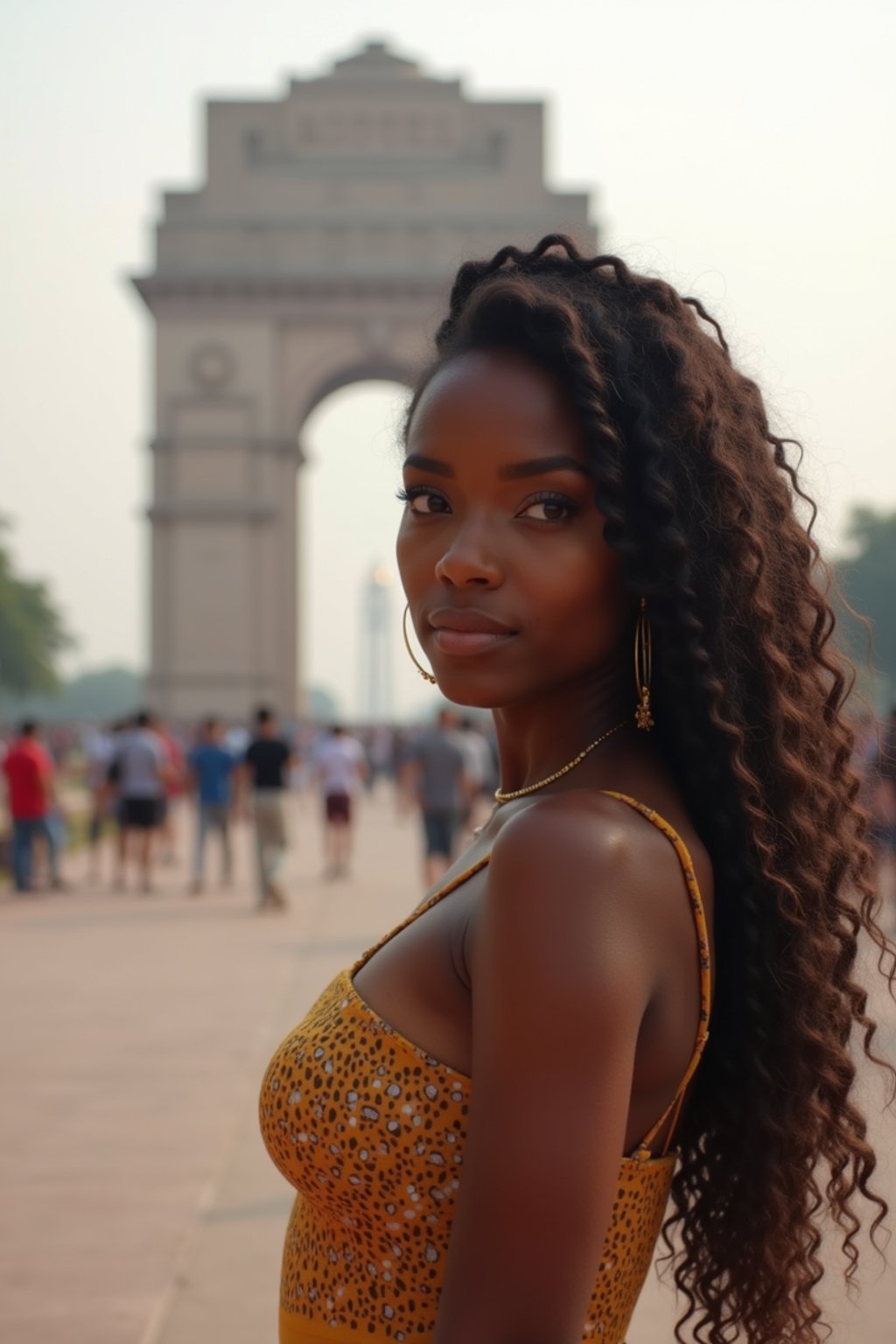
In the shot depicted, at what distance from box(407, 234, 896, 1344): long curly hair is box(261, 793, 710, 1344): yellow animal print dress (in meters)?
0.10

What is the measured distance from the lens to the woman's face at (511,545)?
5.33ft

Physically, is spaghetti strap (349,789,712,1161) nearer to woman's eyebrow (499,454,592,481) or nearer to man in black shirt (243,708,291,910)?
woman's eyebrow (499,454,592,481)

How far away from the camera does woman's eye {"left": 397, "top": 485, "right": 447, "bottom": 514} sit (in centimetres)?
171

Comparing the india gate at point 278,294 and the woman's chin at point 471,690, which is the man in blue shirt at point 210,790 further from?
the india gate at point 278,294

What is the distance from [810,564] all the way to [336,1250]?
0.82m

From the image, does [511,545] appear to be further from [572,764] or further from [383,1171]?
[383,1171]

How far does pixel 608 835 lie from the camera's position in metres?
1.46

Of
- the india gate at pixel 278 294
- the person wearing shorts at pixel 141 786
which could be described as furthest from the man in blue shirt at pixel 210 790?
the india gate at pixel 278 294

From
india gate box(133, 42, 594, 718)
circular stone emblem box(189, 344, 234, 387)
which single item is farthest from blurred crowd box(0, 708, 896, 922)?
circular stone emblem box(189, 344, 234, 387)

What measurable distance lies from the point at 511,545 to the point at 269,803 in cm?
1344

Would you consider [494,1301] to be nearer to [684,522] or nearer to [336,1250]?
[336,1250]

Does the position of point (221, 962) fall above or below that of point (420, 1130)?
below

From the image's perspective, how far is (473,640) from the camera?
5.36 ft

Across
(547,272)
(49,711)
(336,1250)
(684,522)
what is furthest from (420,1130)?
(49,711)
